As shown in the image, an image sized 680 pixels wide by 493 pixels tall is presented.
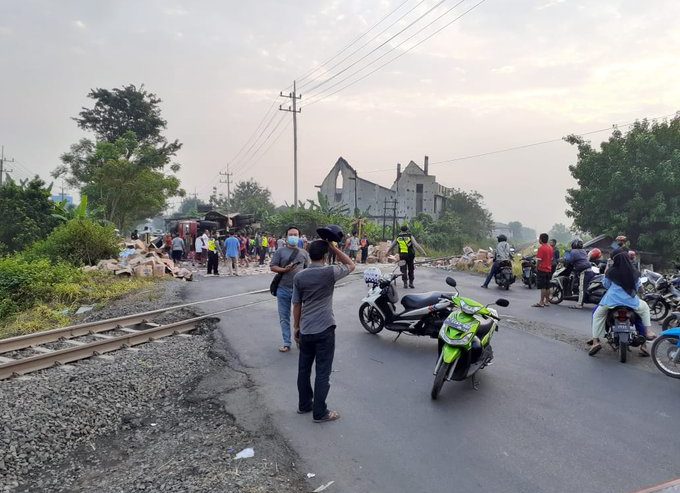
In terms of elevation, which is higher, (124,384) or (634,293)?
(634,293)

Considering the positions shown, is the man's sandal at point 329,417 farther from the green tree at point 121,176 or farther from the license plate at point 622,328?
the green tree at point 121,176

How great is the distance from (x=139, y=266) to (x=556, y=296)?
12.6 metres

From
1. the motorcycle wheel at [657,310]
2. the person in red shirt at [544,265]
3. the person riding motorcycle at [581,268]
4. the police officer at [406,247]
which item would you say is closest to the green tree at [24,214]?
the police officer at [406,247]

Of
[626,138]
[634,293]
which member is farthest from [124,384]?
[626,138]

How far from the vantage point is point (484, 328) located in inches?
214

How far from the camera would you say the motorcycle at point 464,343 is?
4.96m

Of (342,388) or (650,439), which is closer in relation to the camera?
(650,439)

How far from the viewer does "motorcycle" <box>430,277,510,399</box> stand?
195 inches

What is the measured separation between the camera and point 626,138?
70.6ft

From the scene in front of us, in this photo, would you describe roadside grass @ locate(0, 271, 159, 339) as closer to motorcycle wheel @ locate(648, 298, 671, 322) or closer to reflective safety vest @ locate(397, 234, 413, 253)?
reflective safety vest @ locate(397, 234, 413, 253)

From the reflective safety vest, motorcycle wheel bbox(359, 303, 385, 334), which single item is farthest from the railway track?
the reflective safety vest

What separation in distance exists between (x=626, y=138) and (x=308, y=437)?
908 inches

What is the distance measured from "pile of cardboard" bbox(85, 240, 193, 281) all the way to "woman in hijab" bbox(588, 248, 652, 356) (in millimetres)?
12749

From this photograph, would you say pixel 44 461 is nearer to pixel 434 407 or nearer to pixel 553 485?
pixel 434 407
